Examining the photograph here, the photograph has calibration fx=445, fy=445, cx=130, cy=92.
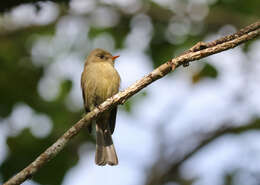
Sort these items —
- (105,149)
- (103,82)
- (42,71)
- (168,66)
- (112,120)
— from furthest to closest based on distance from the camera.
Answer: (42,71)
(112,120)
(103,82)
(105,149)
(168,66)

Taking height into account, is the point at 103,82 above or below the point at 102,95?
above

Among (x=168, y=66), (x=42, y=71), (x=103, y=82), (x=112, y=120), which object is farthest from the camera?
(x=42, y=71)

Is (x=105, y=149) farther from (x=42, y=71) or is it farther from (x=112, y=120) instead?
(x=42, y=71)

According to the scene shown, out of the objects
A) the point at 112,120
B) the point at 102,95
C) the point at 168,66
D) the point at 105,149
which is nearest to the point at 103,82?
the point at 102,95

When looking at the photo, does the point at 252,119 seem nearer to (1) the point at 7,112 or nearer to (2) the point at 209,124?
(2) the point at 209,124

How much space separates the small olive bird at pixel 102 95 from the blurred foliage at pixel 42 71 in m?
0.55

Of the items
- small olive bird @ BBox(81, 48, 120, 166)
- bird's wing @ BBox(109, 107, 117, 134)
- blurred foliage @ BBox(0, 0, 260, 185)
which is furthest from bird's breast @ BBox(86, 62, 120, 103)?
blurred foliage @ BBox(0, 0, 260, 185)

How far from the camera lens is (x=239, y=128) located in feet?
23.2

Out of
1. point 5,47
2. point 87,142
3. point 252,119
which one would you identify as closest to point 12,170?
point 87,142

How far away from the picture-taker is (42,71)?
7.14 meters

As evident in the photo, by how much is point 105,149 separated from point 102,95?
27.9 inches

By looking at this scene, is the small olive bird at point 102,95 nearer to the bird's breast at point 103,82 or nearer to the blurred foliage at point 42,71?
the bird's breast at point 103,82

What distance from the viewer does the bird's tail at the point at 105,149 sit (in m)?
5.54

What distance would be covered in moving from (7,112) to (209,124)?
3236 mm
